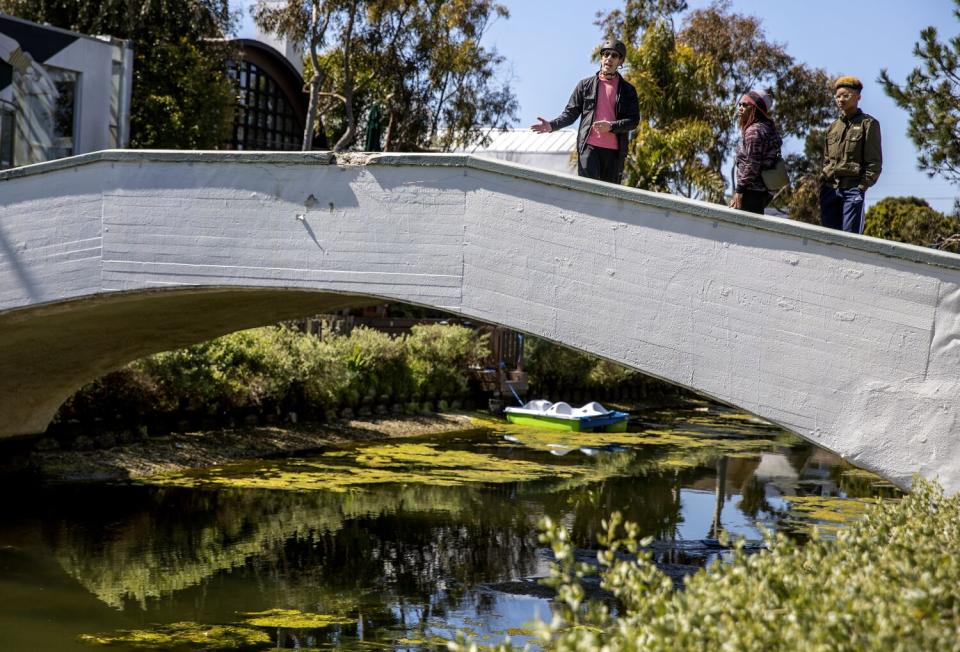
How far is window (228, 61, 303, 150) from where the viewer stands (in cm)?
3141

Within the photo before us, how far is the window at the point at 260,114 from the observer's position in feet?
103

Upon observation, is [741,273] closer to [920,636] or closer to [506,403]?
[920,636]

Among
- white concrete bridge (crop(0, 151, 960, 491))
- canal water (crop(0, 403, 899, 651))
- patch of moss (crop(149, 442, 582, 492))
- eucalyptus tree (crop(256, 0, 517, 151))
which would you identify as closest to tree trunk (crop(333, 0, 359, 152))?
eucalyptus tree (crop(256, 0, 517, 151))

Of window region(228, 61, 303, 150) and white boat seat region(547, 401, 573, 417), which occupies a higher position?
window region(228, 61, 303, 150)

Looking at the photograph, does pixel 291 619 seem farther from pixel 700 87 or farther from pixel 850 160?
pixel 700 87

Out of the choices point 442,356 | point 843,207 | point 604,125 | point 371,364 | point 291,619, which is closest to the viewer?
point 843,207

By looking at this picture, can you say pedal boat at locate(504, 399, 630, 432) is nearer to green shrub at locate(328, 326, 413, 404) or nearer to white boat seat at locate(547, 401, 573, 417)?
white boat seat at locate(547, 401, 573, 417)

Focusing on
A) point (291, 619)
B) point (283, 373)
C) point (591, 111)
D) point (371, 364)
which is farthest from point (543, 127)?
point (371, 364)

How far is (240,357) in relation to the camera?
55.8 feet

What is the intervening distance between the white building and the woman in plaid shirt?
23.3ft

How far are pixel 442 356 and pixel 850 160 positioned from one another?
50.9 feet

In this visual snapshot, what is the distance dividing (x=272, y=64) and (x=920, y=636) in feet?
101

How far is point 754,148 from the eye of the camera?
6.79 metres

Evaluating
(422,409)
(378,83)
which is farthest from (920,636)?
(378,83)
